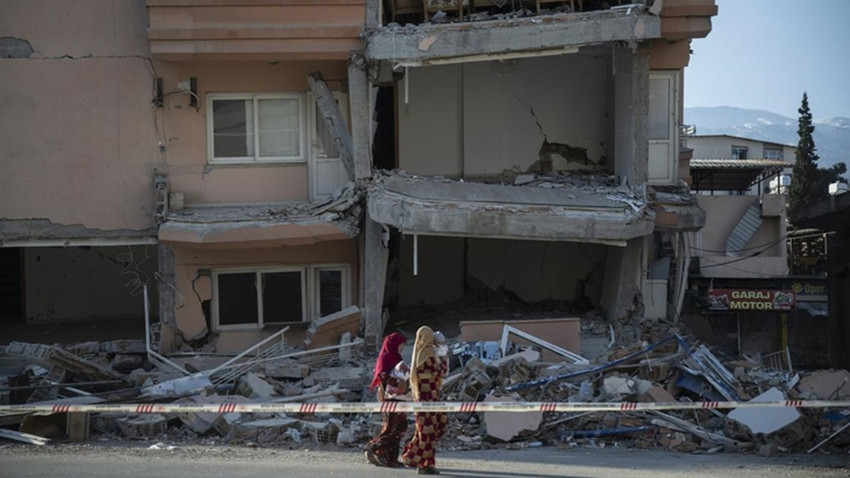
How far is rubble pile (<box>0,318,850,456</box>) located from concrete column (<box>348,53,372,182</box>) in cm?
294

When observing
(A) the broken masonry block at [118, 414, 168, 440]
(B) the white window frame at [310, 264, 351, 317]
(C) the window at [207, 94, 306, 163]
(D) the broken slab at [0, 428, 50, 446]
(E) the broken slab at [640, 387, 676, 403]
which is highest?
(C) the window at [207, 94, 306, 163]

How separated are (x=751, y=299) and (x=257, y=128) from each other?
64.0 feet

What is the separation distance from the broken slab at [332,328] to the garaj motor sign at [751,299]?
18.0 meters

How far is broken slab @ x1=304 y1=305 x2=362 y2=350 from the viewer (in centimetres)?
1828


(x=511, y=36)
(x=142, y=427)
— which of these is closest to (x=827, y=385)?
(x=511, y=36)

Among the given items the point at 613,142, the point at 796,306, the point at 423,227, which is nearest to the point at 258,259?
the point at 423,227

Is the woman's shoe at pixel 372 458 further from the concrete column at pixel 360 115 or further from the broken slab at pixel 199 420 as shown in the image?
the concrete column at pixel 360 115

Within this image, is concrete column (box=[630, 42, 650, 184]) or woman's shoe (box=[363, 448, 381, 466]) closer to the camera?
woman's shoe (box=[363, 448, 381, 466])

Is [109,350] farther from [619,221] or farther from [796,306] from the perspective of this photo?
[796,306]

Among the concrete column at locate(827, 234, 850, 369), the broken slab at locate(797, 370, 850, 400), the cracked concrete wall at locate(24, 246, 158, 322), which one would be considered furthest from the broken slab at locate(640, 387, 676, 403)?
the cracked concrete wall at locate(24, 246, 158, 322)

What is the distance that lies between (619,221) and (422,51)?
4.15m

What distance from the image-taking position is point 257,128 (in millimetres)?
19688

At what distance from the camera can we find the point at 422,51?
1806 cm

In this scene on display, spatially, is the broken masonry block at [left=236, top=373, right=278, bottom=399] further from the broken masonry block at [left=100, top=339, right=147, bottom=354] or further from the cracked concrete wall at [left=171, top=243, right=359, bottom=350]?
the broken masonry block at [left=100, top=339, right=147, bottom=354]
